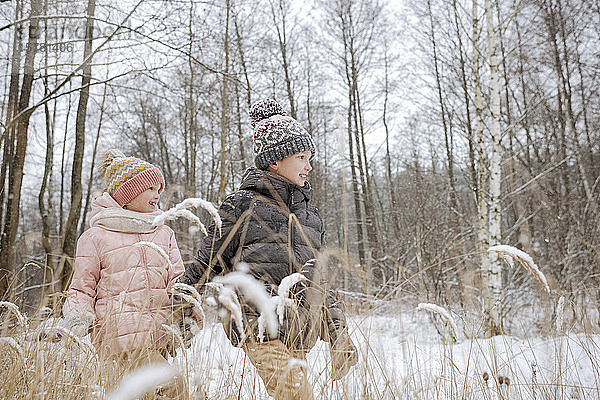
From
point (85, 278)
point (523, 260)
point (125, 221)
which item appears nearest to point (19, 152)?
point (125, 221)

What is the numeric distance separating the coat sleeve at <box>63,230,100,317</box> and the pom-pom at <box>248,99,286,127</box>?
1.05 meters

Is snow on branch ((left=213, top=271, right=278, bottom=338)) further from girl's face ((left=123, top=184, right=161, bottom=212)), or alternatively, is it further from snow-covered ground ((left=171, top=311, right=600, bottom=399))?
girl's face ((left=123, top=184, right=161, bottom=212))

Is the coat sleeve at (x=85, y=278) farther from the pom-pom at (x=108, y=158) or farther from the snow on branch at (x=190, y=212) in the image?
the snow on branch at (x=190, y=212)

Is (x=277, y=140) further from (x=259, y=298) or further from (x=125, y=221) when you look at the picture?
(x=259, y=298)

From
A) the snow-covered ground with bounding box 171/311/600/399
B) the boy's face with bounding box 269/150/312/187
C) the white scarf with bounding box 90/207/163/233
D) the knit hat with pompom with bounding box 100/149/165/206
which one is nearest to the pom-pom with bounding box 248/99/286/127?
the boy's face with bounding box 269/150/312/187

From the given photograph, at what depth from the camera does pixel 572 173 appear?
10.4 m

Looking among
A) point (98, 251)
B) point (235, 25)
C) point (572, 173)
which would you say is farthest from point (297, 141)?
point (572, 173)

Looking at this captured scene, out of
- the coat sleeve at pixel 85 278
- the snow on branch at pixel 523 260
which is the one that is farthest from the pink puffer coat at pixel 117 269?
the snow on branch at pixel 523 260

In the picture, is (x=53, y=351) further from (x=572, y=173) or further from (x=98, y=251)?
(x=572, y=173)

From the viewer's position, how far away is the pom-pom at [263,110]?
260cm

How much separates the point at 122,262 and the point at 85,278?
0.57 ft

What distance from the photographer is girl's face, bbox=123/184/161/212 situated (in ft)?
7.95

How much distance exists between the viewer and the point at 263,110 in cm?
260

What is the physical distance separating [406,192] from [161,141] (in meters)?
10.0
